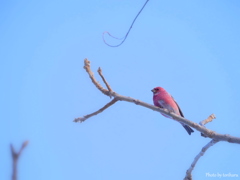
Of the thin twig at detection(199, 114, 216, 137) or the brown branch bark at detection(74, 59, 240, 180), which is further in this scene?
the thin twig at detection(199, 114, 216, 137)

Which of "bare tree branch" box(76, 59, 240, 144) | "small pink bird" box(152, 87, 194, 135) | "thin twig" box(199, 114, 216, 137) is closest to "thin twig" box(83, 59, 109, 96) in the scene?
"bare tree branch" box(76, 59, 240, 144)

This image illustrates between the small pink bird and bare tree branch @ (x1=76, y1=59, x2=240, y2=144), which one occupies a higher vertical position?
the small pink bird

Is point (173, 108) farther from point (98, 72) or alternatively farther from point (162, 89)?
point (98, 72)

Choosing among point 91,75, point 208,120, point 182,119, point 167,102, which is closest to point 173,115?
point 182,119

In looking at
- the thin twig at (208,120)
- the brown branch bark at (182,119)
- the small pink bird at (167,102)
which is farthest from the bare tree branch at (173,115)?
the small pink bird at (167,102)

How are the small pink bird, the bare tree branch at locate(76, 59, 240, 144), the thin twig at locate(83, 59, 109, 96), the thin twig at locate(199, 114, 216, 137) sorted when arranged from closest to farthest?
1. the bare tree branch at locate(76, 59, 240, 144)
2. the thin twig at locate(83, 59, 109, 96)
3. the thin twig at locate(199, 114, 216, 137)
4. the small pink bird

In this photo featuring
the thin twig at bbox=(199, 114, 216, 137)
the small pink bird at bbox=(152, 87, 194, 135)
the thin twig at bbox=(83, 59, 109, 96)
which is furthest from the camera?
the small pink bird at bbox=(152, 87, 194, 135)

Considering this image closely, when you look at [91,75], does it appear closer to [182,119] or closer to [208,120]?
[182,119]

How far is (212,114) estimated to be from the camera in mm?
3805

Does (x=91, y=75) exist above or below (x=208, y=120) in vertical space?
above

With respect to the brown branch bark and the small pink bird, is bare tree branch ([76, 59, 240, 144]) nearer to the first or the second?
the brown branch bark

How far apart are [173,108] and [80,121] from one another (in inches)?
108

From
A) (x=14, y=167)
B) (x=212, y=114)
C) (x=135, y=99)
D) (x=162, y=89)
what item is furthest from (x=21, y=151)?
(x=162, y=89)

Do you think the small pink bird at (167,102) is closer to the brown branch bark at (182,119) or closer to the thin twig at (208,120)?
the thin twig at (208,120)
